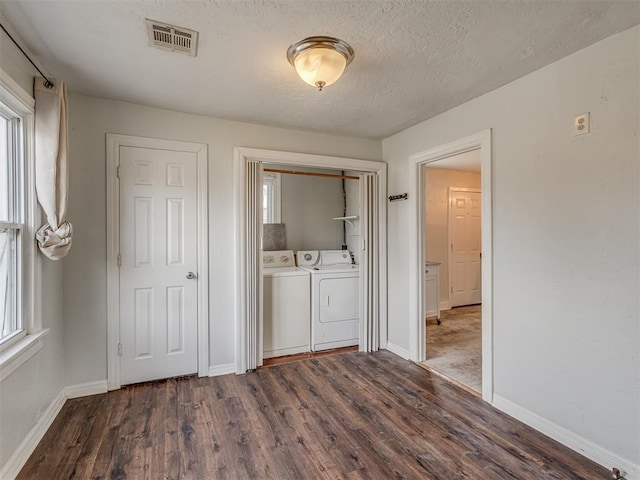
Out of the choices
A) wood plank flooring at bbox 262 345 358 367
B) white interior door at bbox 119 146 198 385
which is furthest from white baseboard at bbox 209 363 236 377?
wood plank flooring at bbox 262 345 358 367

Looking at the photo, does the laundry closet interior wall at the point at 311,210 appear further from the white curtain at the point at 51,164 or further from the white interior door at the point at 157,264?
the white curtain at the point at 51,164

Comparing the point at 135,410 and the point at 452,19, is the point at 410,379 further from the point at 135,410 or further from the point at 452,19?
the point at 452,19

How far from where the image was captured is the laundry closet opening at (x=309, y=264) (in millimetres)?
3402

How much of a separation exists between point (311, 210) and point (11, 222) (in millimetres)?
3243

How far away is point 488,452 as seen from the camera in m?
1.89

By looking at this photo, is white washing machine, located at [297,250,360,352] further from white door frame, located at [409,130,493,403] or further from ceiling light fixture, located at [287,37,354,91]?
ceiling light fixture, located at [287,37,354,91]

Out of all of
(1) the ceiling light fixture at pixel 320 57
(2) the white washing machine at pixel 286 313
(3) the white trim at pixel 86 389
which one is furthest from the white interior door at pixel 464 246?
(3) the white trim at pixel 86 389

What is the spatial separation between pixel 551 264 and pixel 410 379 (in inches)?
59.1

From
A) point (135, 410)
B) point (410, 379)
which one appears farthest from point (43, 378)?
point (410, 379)

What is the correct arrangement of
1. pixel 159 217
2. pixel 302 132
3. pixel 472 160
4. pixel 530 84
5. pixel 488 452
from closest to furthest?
1. pixel 488 452
2. pixel 530 84
3. pixel 159 217
4. pixel 302 132
5. pixel 472 160

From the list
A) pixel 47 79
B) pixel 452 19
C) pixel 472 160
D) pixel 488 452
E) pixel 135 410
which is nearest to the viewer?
pixel 452 19

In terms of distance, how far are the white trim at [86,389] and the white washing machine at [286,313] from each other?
4.53ft

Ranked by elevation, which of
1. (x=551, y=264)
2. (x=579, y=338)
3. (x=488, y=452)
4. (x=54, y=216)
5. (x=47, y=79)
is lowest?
(x=488, y=452)

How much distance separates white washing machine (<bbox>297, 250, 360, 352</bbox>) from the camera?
352 centimetres
